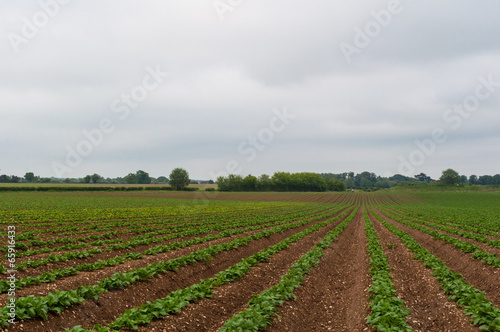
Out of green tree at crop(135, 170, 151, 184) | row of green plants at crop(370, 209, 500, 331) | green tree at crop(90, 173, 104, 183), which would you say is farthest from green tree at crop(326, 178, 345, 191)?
row of green plants at crop(370, 209, 500, 331)

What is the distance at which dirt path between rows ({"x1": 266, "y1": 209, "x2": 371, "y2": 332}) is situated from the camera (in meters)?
8.65

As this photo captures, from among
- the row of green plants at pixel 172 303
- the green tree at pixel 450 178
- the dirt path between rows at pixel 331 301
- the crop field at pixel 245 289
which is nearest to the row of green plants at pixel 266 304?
the crop field at pixel 245 289

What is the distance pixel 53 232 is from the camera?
22172 mm

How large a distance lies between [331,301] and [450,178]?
198099 mm

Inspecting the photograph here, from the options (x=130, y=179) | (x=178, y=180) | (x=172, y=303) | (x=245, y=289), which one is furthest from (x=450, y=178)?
(x=172, y=303)

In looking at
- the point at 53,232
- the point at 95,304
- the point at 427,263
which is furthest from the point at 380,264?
the point at 53,232

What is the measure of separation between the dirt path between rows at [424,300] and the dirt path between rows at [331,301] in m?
1.26

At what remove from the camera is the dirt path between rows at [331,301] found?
865 centimetres

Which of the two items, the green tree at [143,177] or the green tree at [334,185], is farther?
the green tree at [143,177]

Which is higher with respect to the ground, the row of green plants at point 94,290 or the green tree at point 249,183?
the green tree at point 249,183

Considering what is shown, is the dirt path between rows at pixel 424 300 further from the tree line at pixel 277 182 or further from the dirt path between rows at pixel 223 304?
the tree line at pixel 277 182

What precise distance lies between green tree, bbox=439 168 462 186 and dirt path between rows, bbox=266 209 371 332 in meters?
190

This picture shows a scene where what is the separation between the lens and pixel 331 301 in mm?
10867

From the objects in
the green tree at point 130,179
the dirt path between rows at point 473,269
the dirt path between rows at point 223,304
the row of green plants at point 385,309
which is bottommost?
the dirt path between rows at point 473,269
